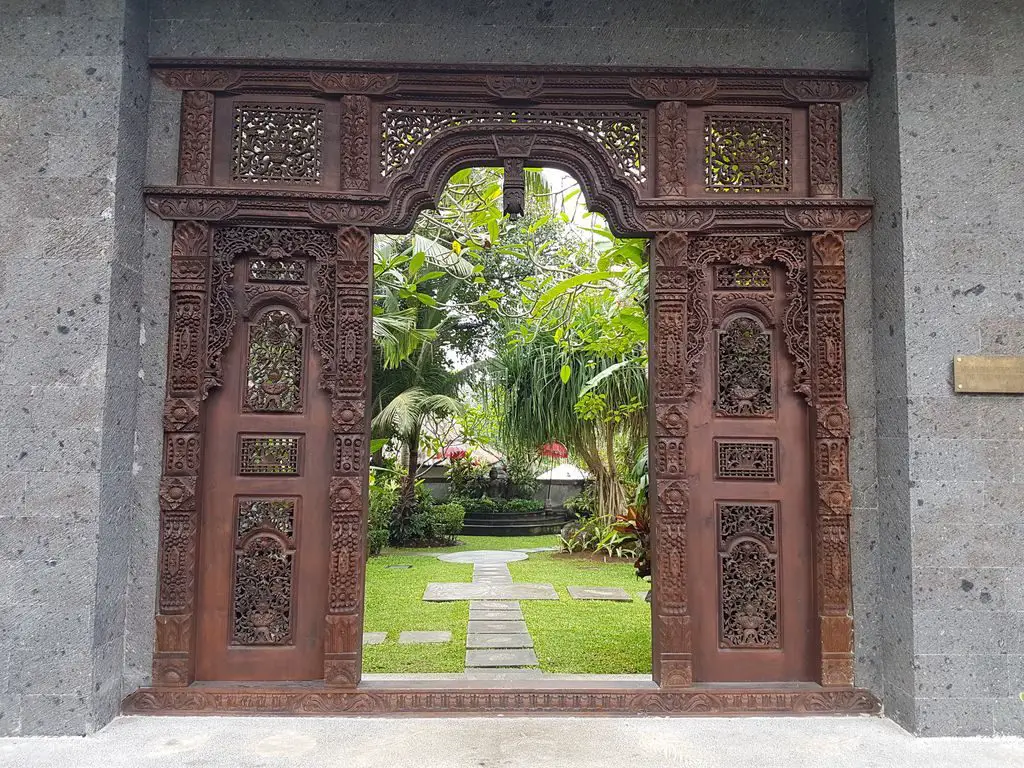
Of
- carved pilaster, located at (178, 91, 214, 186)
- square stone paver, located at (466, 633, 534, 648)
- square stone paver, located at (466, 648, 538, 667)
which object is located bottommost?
square stone paver, located at (466, 633, 534, 648)

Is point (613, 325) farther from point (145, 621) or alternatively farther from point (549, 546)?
point (549, 546)

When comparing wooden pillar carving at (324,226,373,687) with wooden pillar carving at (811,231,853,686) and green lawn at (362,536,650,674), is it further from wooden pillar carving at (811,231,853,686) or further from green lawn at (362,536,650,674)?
wooden pillar carving at (811,231,853,686)

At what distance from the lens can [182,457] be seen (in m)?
3.04

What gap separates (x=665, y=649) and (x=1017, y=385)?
5.68ft

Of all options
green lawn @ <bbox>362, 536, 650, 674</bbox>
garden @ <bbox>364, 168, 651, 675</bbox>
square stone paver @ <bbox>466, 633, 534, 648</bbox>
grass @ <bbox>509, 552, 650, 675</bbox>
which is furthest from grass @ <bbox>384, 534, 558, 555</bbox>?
square stone paver @ <bbox>466, 633, 534, 648</bbox>

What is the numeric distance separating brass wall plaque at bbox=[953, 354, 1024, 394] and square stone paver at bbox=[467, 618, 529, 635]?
126 inches

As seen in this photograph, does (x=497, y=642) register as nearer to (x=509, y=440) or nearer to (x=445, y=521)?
(x=509, y=440)

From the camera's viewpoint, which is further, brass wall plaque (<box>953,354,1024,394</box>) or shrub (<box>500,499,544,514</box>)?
shrub (<box>500,499,544,514</box>)

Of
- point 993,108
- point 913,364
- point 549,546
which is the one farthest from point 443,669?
point 549,546

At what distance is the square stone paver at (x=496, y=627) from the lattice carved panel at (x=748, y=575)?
2.14 meters

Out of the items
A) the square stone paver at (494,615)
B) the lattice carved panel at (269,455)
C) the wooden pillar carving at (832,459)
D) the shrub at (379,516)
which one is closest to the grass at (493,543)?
the shrub at (379,516)

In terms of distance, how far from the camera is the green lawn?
4.24 m

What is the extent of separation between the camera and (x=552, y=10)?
10.5 feet

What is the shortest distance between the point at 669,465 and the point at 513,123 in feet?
5.36
